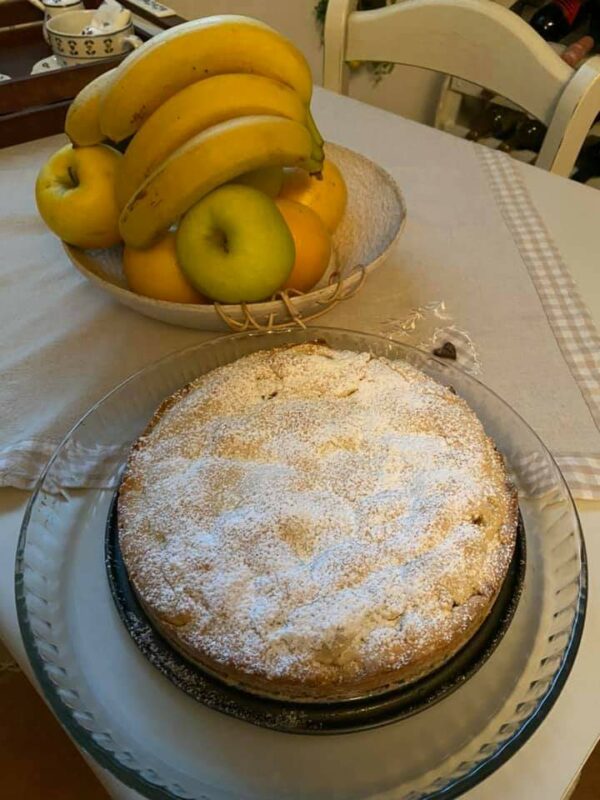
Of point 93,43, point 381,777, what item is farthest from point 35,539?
point 93,43

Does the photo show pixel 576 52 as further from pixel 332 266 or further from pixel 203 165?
pixel 203 165

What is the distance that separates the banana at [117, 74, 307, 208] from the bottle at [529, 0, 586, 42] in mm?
1774

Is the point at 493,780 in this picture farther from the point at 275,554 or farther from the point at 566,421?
the point at 566,421

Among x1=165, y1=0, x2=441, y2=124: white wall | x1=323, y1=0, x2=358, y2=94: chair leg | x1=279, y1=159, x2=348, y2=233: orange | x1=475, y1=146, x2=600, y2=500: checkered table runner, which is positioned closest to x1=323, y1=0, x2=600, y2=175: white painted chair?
x1=323, y1=0, x2=358, y2=94: chair leg

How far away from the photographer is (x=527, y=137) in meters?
2.23

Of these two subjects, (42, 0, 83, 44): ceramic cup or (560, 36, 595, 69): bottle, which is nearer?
(42, 0, 83, 44): ceramic cup

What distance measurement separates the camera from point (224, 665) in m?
0.53

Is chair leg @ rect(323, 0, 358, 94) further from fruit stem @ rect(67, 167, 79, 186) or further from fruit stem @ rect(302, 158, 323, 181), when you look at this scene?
fruit stem @ rect(67, 167, 79, 186)

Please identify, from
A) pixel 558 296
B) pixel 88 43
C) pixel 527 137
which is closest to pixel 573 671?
pixel 558 296

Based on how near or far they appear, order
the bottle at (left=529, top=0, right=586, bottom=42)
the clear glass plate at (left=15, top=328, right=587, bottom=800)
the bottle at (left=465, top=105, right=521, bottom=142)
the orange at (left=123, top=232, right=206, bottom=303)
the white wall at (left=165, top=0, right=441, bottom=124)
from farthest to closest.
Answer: the white wall at (left=165, top=0, right=441, bottom=124), the bottle at (left=465, top=105, right=521, bottom=142), the bottle at (left=529, top=0, right=586, bottom=42), the orange at (left=123, top=232, right=206, bottom=303), the clear glass plate at (left=15, top=328, right=587, bottom=800)

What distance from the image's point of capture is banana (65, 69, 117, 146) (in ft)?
2.80

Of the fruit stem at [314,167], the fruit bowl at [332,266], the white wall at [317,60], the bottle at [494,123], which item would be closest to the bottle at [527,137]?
the bottle at [494,123]

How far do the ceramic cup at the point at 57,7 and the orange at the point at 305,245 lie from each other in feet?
3.19

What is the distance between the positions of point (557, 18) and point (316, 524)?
7.37 feet
